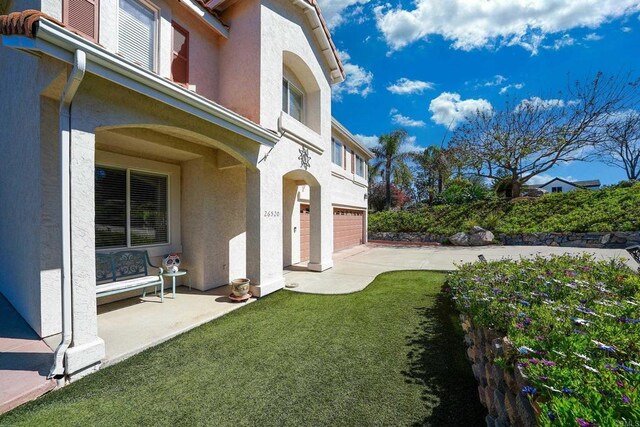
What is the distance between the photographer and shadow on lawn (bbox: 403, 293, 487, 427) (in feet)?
9.59

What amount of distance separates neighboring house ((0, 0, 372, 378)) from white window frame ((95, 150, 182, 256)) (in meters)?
0.03

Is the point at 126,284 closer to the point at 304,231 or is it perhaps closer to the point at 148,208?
the point at 148,208

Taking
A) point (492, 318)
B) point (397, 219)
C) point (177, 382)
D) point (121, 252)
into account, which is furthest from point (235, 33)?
point (397, 219)

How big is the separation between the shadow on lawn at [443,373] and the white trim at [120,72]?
552 centimetres

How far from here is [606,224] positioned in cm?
1400

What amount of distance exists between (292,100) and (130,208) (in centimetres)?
618

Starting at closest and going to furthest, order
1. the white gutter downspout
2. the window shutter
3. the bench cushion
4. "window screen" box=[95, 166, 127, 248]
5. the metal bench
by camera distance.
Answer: the white gutter downspout, the window shutter, the bench cushion, the metal bench, "window screen" box=[95, 166, 127, 248]

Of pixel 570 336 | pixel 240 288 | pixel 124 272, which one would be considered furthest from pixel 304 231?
pixel 570 336

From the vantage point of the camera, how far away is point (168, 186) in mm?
7348

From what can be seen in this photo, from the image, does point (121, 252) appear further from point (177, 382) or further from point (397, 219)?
point (397, 219)

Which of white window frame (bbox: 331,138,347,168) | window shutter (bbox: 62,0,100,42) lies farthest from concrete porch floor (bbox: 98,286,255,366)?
white window frame (bbox: 331,138,347,168)

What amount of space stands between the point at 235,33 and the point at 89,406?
8.57 m

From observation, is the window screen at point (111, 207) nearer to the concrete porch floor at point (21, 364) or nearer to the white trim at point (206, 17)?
the concrete porch floor at point (21, 364)

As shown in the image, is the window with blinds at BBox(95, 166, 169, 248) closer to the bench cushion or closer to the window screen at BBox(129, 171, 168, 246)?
the window screen at BBox(129, 171, 168, 246)
